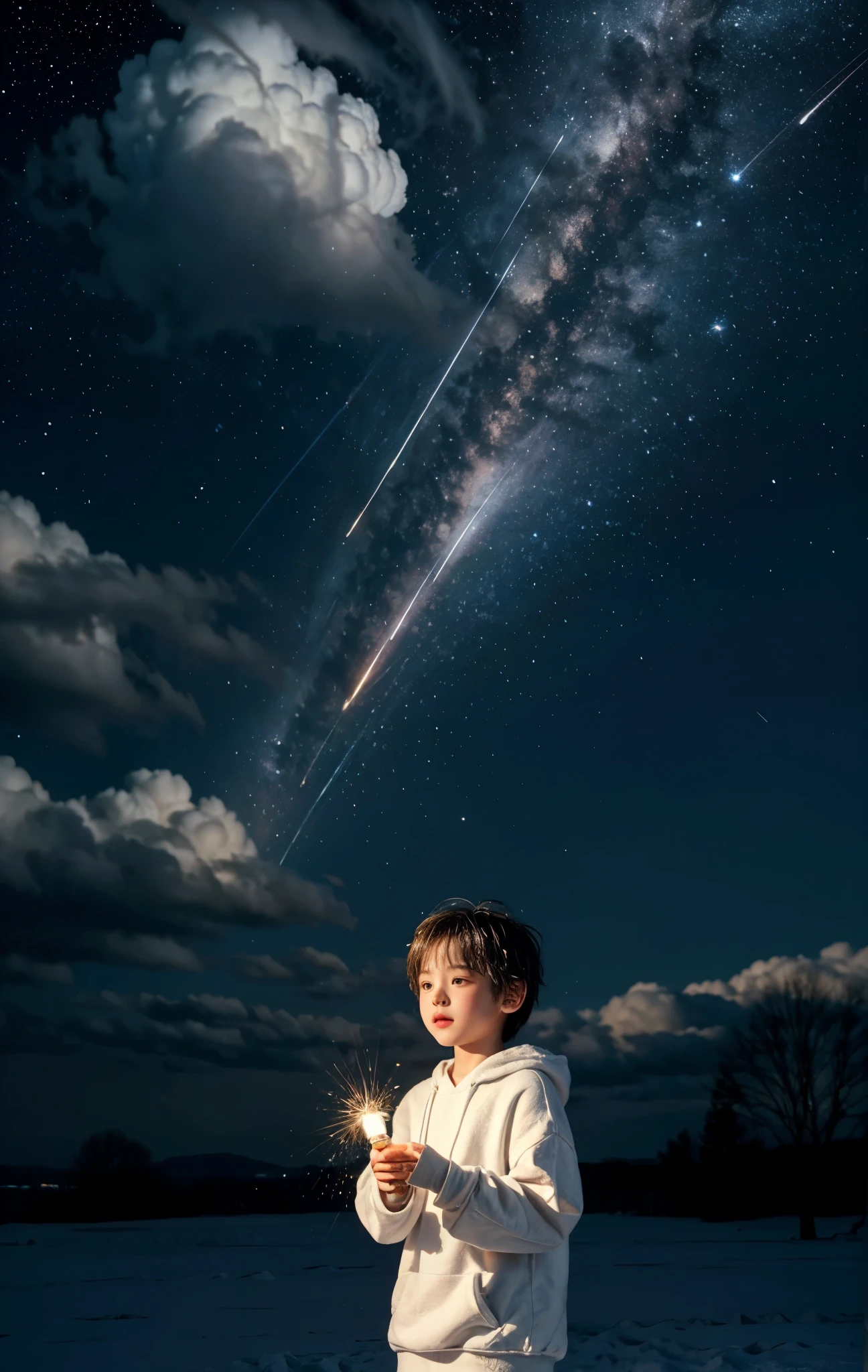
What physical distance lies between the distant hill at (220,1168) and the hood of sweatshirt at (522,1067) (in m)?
1.59

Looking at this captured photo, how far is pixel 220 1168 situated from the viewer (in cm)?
290

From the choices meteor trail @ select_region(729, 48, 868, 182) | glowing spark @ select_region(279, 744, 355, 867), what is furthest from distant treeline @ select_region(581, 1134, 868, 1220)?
meteor trail @ select_region(729, 48, 868, 182)

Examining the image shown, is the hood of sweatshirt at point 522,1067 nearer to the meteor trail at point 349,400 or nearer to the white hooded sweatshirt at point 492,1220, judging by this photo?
the white hooded sweatshirt at point 492,1220

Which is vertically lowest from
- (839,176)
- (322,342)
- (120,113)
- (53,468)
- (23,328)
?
(53,468)

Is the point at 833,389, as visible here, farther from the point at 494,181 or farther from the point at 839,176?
the point at 494,181

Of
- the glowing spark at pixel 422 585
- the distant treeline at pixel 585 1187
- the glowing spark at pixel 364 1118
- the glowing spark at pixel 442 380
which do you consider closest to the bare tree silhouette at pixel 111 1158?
the distant treeline at pixel 585 1187

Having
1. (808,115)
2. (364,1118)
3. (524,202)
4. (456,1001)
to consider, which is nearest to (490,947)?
(456,1001)

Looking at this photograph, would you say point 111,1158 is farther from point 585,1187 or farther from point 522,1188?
point 522,1188

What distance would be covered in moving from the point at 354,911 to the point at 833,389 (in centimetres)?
198

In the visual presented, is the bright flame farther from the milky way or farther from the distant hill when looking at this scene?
the milky way

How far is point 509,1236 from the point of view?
134cm

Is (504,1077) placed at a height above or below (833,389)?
below

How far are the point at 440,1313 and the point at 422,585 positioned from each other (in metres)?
2.11

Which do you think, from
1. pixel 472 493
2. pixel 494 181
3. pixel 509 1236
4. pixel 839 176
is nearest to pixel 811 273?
pixel 839 176
